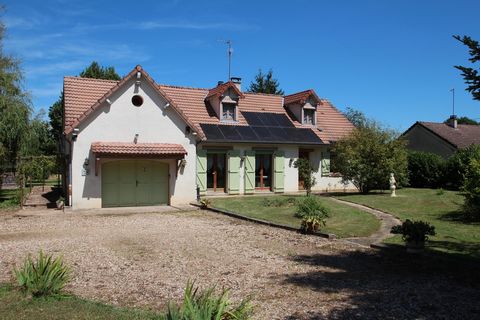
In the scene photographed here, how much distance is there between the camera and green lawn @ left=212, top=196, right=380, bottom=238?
42.9ft

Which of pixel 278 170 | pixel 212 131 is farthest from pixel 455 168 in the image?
pixel 212 131

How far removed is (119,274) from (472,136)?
1378 inches

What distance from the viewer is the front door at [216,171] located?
2436 cm

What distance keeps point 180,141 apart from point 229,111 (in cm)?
612

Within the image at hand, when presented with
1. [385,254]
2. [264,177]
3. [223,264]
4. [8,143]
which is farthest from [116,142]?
[385,254]

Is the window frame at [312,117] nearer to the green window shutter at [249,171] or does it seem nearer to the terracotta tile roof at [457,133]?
the green window shutter at [249,171]

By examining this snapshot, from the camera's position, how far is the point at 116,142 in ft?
63.7

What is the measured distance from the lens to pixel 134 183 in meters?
20.2

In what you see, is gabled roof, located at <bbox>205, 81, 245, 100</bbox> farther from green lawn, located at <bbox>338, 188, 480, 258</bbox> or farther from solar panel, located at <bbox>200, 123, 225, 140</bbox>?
green lawn, located at <bbox>338, 188, 480, 258</bbox>

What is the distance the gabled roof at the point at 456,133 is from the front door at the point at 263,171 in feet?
51.7

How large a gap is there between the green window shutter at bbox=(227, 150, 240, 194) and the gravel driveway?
9.80 meters

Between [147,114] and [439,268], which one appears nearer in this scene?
[439,268]

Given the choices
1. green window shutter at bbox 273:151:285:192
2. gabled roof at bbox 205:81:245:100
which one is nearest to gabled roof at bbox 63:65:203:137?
gabled roof at bbox 205:81:245:100

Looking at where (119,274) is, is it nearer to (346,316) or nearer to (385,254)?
(346,316)
